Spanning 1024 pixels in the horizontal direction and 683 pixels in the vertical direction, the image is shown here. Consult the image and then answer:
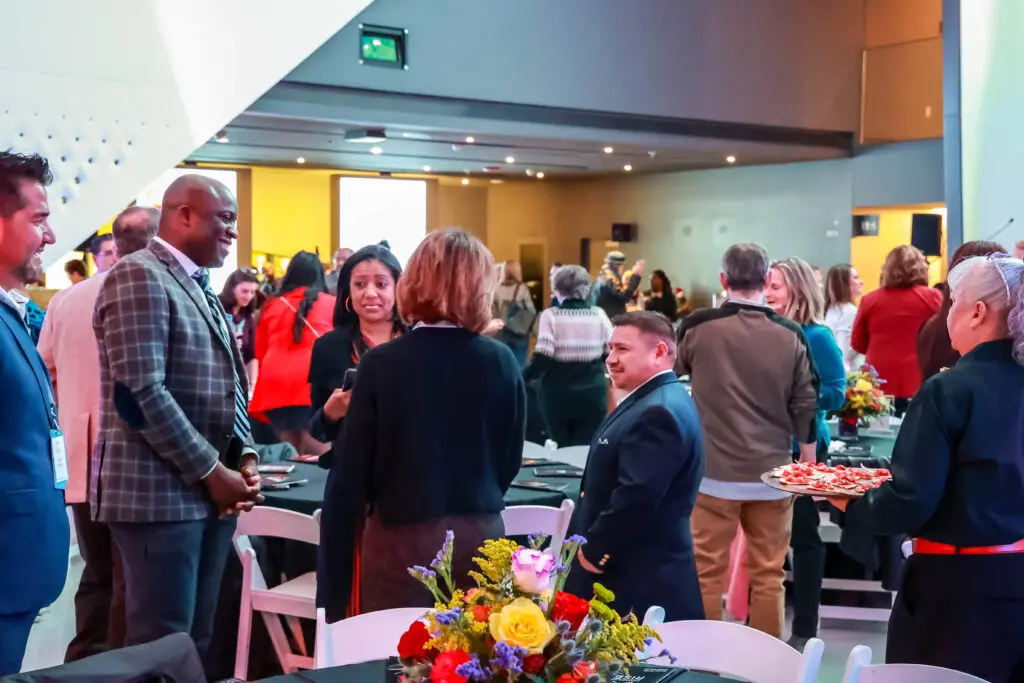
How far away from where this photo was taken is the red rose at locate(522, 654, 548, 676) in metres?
1.68

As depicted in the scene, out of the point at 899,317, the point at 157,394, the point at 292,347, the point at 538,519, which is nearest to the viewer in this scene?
the point at 157,394

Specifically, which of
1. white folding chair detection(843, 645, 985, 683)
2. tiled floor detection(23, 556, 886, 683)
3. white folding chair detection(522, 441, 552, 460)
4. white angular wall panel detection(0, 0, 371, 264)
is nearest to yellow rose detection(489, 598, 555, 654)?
white folding chair detection(843, 645, 985, 683)

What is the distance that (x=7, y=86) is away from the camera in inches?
296

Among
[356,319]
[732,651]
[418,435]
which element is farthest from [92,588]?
[732,651]

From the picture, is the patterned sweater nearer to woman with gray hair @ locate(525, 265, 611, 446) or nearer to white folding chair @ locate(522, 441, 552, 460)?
woman with gray hair @ locate(525, 265, 611, 446)

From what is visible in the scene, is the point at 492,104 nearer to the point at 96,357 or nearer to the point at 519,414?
the point at 96,357

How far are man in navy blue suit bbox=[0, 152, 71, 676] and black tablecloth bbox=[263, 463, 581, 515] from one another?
157 centimetres

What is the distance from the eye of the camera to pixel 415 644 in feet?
5.88

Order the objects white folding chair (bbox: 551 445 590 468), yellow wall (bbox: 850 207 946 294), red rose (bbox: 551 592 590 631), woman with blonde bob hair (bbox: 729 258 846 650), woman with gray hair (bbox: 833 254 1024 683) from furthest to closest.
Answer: yellow wall (bbox: 850 207 946 294) < white folding chair (bbox: 551 445 590 468) < woman with blonde bob hair (bbox: 729 258 846 650) < woman with gray hair (bbox: 833 254 1024 683) < red rose (bbox: 551 592 590 631)

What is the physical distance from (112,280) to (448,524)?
42.9 inches

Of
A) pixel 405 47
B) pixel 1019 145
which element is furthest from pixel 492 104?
pixel 1019 145

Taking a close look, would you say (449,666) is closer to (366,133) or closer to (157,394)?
(157,394)

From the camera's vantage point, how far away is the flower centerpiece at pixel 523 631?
5.44 feet

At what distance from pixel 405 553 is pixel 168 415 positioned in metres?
0.71
